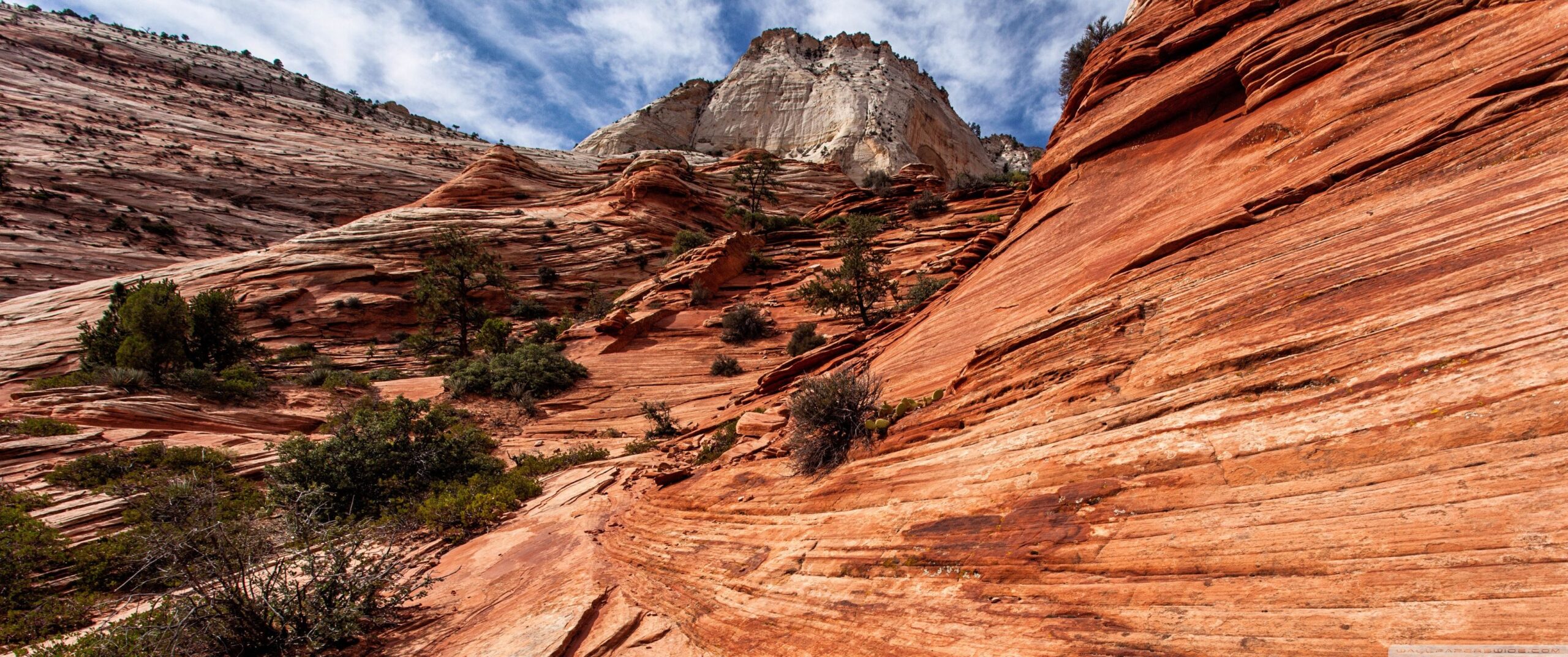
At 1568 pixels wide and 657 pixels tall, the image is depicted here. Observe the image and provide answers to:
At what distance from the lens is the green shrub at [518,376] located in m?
18.2

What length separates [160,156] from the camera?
134 feet

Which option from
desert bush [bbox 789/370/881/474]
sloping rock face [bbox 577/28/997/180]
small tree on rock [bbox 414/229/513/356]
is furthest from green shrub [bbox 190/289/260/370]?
sloping rock face [bbox 577/28/997/180]

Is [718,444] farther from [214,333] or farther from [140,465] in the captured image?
[214,333]

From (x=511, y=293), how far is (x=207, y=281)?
44.2ft

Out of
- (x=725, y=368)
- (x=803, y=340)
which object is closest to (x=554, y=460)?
(x=725, y=368)

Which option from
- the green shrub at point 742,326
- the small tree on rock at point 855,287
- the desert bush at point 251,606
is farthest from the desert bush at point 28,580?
the small tree on rock at point 855,287

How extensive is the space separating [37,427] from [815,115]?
70647 mm

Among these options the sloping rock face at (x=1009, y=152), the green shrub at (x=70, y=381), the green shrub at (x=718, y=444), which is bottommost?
the green shrub at (x=718, y=444)

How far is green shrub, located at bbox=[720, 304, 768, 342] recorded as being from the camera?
22.9 m

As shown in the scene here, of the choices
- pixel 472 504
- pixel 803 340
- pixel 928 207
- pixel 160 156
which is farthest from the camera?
pixel 160 156

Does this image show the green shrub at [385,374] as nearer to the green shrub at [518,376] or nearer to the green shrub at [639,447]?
the green shrub at [518,376]

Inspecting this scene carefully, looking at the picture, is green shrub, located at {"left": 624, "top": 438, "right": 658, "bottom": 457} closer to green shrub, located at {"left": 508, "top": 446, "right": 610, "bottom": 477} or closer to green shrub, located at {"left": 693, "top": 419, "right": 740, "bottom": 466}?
green shrub, located at {"left": 508, "top": 446, "right": 610, "bottom": 477}

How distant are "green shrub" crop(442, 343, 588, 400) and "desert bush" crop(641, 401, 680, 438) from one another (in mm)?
3859

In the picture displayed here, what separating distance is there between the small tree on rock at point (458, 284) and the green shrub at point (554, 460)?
15.6 meters
